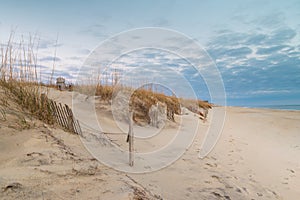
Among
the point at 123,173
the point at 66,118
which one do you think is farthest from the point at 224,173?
the point at 66,118

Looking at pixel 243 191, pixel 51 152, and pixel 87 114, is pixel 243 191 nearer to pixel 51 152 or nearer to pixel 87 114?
pixel 51 152

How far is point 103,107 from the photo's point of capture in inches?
245

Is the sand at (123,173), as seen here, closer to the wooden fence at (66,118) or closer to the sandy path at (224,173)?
the sandy path at (224,173)

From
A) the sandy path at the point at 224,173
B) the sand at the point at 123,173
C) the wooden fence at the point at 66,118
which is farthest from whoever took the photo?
the wooden fence at the point at 66,118

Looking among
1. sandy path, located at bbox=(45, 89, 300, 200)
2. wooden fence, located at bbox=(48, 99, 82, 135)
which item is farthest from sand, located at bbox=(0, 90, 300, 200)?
wooden fence, located at bbox=(48, 99, 82, 135)

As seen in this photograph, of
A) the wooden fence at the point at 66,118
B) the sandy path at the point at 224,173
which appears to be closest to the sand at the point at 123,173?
the sandy path at the point at 224,173

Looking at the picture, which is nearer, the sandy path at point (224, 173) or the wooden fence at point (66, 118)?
the sandy path at point (224, 173)

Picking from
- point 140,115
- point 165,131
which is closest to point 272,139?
point 165,131

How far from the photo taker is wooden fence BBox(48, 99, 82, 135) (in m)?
3.72

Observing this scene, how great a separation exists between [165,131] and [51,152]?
11.1ft

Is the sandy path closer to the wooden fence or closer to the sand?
the sand

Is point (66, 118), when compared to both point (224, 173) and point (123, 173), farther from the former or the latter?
point (224, 173)

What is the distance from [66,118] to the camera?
3750mm

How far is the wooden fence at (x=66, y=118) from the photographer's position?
372 centimetres
